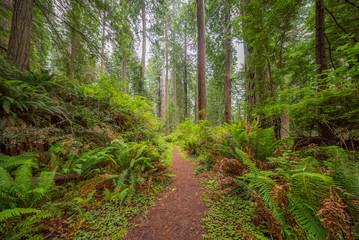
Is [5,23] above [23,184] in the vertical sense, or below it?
above

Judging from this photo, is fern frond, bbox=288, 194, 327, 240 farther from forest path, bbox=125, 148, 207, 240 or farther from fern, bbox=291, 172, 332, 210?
forest path, bbox=125, 148, 207, 240

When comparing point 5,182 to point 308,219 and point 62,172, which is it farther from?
point 308,219

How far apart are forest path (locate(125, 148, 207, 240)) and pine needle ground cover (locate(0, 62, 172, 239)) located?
18 centimetres

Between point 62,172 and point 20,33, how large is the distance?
3535 mm

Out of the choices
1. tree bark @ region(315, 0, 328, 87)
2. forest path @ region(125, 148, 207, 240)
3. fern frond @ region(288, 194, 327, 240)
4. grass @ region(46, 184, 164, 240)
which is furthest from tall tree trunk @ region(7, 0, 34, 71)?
tree bark @ region(315, 0, 328, 87)

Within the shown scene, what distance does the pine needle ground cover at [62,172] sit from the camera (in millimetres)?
1424

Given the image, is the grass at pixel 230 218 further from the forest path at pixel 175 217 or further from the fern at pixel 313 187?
the fern at pixel 313 187

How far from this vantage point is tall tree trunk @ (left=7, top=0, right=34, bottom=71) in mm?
2764

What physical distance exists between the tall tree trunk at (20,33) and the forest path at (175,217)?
4545 millimetres

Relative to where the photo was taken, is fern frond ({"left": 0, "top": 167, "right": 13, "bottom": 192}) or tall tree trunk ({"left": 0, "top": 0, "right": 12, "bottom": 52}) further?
tall tree trunk ({"left": 0, "top": 0, "right": 12, "bottom": 52})

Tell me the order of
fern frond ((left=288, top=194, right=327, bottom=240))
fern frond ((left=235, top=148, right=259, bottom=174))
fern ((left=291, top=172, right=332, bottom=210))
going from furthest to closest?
1. fern frond ((left=235, top=148, right=259, bottom=174))
2. fern ((left=291, top=172, right=332, bottom=210))
3. fern frond ((left=288, top=194, right=327, bottom=240))

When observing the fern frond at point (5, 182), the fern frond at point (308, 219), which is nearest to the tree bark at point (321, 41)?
the fern frond at point (308, 219)

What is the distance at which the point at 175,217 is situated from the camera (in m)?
1.71

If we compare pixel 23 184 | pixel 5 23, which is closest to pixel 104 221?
pixel 23 184
